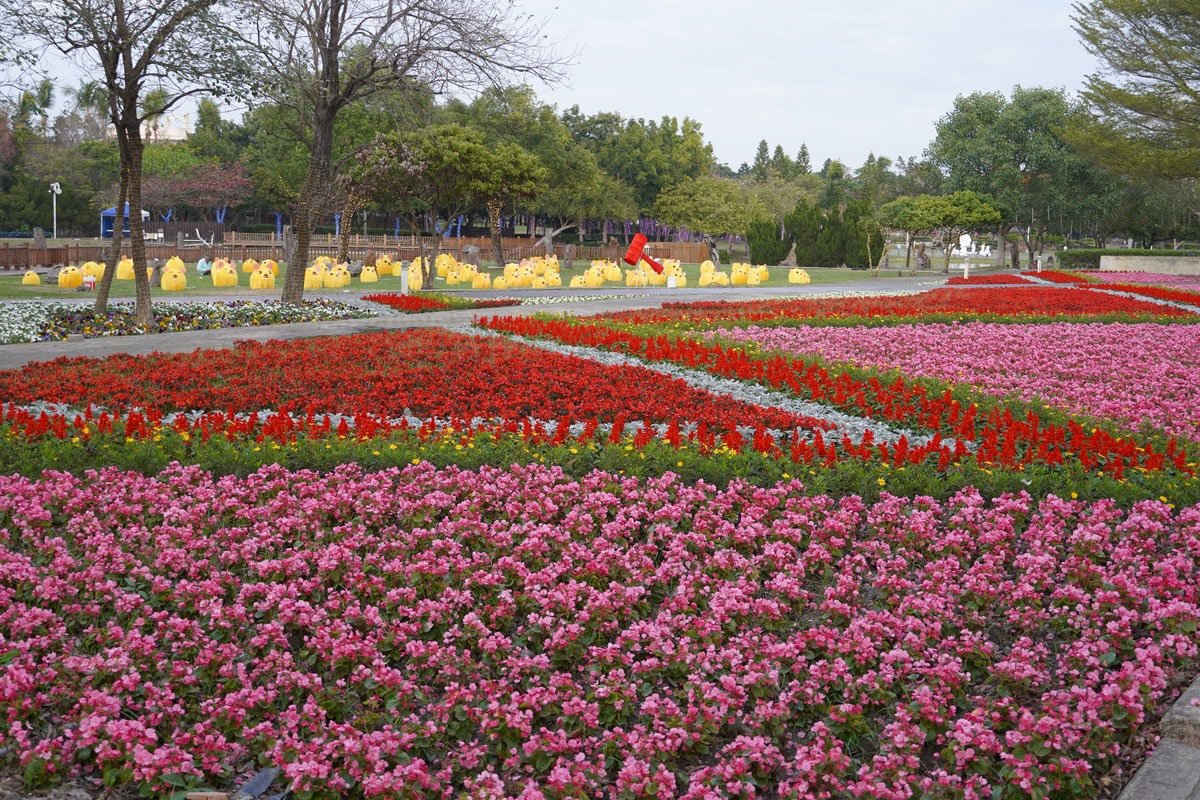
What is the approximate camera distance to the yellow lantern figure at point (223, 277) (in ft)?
92.4

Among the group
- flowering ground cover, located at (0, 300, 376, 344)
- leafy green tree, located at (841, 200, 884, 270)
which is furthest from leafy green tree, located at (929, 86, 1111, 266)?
flowering ground cover, located at (0, 300, 376, 344)

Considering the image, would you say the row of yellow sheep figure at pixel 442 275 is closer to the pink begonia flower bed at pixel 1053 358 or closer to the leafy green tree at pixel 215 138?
the pink begonia flower bed at pixel 1053 358

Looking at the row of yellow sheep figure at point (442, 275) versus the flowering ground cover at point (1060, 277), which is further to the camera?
the flowering ground cover at point (1060, 277)

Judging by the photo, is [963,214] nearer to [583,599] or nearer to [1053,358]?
[1053,358]

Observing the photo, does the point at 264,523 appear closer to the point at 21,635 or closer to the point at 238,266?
the point at 21,635

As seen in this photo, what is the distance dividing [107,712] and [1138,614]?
4.11 m

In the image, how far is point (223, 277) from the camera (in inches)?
1115

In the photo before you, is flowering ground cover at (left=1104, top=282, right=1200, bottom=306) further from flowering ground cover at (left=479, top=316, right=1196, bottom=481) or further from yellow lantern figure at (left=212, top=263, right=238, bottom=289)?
yellow lantern figure at (left=212, top=263, right=238, bottom=289)

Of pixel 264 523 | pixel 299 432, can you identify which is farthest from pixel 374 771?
pixel 299 432

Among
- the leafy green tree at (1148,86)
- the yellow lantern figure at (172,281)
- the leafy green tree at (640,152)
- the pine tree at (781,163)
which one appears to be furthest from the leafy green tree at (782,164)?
the yellow lantern figure at (172,281)

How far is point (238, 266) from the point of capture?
1559 inches

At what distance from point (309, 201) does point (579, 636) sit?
699 inches

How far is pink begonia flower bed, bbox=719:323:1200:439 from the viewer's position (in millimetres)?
9406

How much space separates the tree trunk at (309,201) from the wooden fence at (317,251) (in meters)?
9.42
